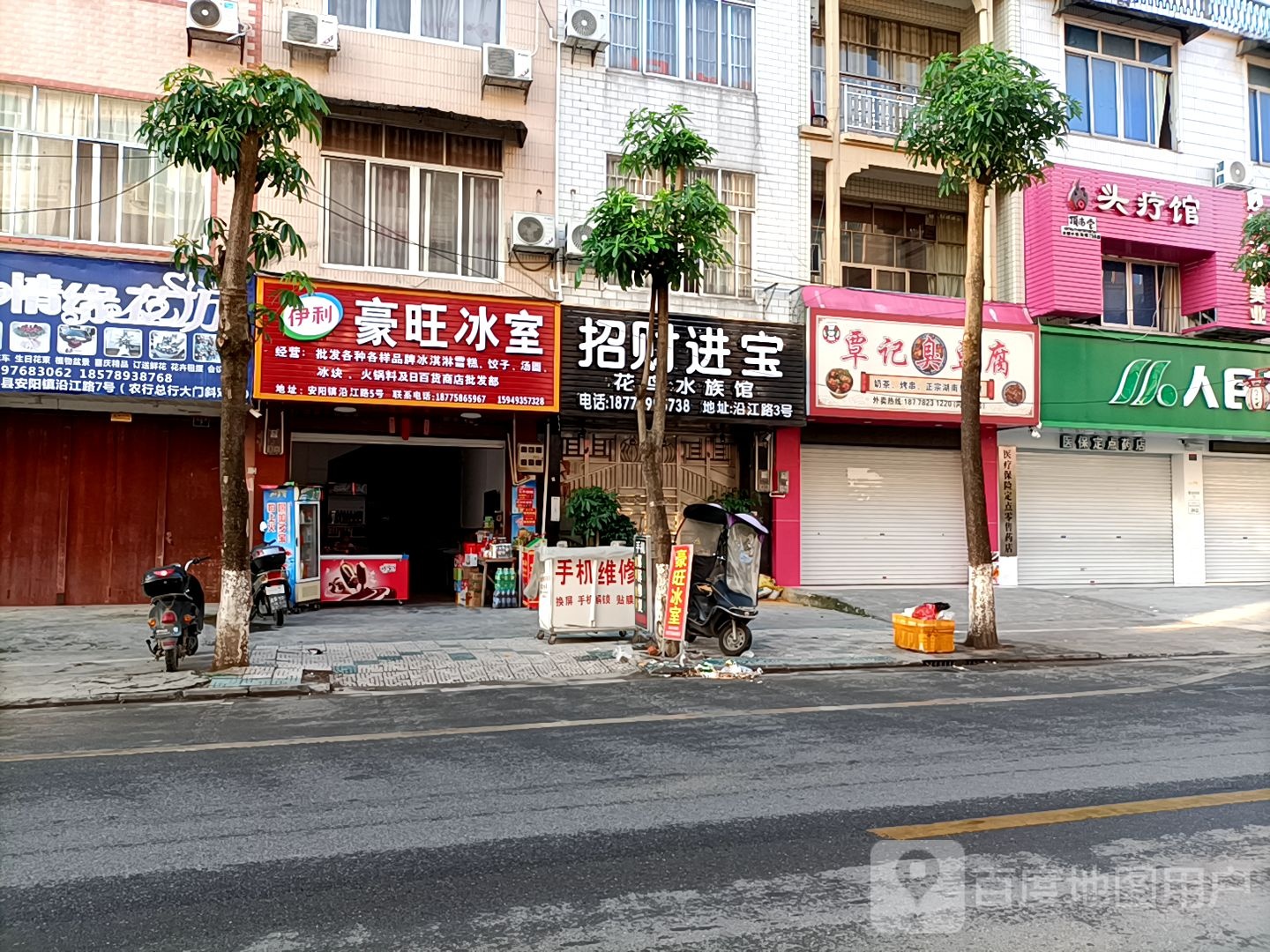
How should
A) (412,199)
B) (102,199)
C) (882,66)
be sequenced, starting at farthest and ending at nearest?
(882,66) → (412,199) → (102,199)

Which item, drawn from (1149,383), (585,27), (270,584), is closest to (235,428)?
(270,584)

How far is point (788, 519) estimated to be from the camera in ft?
59.0

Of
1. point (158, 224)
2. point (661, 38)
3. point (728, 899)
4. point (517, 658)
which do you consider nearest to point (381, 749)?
point (728, 899)

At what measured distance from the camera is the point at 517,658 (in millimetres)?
11070

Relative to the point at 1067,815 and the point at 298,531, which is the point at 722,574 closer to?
the point at 1067,815

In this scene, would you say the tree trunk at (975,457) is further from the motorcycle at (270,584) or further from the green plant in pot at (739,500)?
the motorcycle at (270,584)

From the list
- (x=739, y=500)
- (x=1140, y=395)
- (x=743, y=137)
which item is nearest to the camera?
(x=739, y=500)

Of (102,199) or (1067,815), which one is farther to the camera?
(102,199)

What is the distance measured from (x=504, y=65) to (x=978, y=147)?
784 cm

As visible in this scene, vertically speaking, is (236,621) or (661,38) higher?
(661,38)

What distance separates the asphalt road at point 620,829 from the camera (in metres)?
3.88

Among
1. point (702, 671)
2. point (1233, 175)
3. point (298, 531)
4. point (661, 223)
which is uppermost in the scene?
point (1233, 175)

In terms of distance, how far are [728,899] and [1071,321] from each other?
18073 millimetres

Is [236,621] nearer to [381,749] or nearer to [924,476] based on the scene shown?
[381,749]
